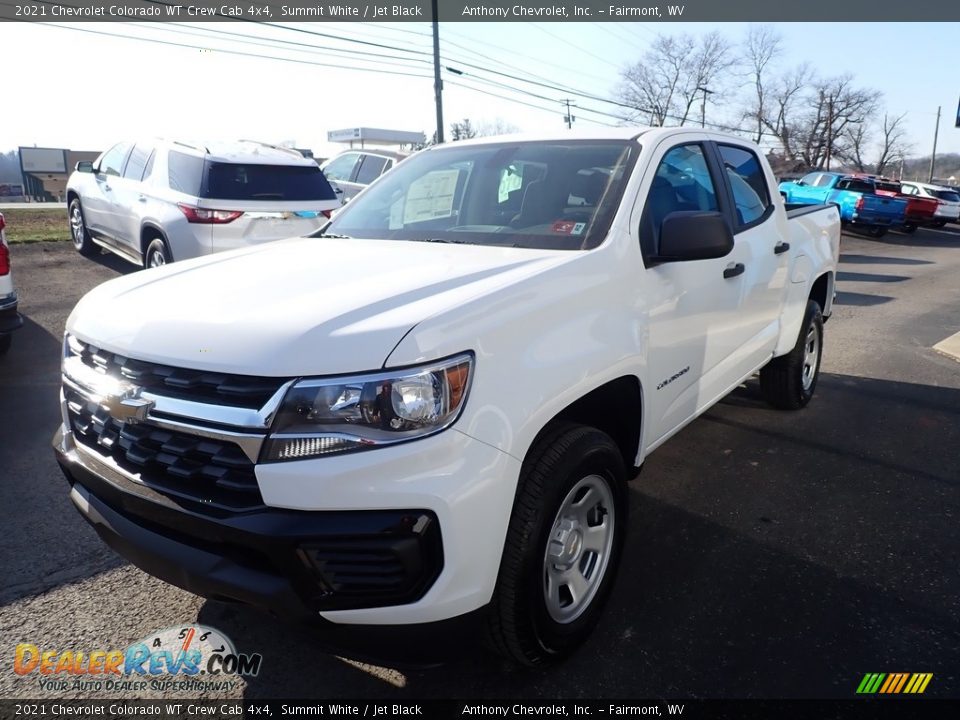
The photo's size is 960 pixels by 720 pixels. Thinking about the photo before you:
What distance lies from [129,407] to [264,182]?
20.2 feet

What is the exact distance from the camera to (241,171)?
765cm

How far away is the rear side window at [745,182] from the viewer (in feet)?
13.3

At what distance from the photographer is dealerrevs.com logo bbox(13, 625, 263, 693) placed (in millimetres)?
2461

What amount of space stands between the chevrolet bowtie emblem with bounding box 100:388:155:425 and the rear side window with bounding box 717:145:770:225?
314 centimetres

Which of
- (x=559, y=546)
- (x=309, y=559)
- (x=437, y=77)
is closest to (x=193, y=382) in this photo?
(x=309, y=559)

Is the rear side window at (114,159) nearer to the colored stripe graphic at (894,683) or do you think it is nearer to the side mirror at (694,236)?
the side mirror at (694,236)

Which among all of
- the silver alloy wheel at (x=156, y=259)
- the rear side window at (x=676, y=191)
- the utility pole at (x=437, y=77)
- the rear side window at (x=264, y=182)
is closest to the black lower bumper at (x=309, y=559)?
the rear side window at (x=676, y=191)

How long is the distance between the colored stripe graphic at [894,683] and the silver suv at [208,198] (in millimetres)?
6705

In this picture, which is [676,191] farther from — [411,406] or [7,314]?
[7,314]

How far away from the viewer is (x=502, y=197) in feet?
11.1

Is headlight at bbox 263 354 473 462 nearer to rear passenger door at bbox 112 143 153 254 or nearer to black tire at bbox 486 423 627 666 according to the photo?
black tire at bbox 486 423 627 666

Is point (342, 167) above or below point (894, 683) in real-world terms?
above

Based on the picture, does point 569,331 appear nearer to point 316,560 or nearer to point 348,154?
point 316,560

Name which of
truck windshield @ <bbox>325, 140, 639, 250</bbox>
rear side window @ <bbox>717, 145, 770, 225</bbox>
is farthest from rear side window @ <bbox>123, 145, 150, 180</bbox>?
rear side window @ <bbox>717, 145, 770, 225</bbox>
